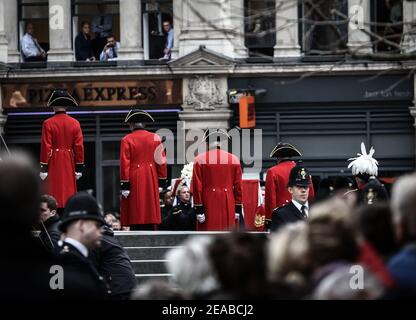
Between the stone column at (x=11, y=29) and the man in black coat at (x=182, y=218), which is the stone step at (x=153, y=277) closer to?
the man in black coat at (x=182, y=218)

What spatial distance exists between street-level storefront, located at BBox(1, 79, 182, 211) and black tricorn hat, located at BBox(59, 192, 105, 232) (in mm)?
21152

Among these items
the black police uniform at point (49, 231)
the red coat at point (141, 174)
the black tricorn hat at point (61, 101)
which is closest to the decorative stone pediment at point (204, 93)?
the red coat at point (141, 174)

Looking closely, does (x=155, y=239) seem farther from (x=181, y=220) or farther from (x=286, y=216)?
(x=286, y=216)

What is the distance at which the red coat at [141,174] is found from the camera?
18.5 meters

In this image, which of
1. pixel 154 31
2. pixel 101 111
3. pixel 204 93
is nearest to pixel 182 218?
pixel 204 93

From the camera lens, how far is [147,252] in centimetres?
1703

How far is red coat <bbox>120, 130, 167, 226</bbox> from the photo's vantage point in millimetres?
18531

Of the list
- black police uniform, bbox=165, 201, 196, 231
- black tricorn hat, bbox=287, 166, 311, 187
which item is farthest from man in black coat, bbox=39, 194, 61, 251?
black police uniform, bbox=165, 201, 196, 231

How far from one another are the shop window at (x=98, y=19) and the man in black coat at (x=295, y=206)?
18.3 m

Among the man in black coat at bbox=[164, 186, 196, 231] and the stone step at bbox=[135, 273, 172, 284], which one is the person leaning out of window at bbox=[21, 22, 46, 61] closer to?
the man in black coat at bbox=[164, 186, 196, 231]

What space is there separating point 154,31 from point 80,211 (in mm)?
22498

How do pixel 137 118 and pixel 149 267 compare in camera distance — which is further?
pixel 137 118
